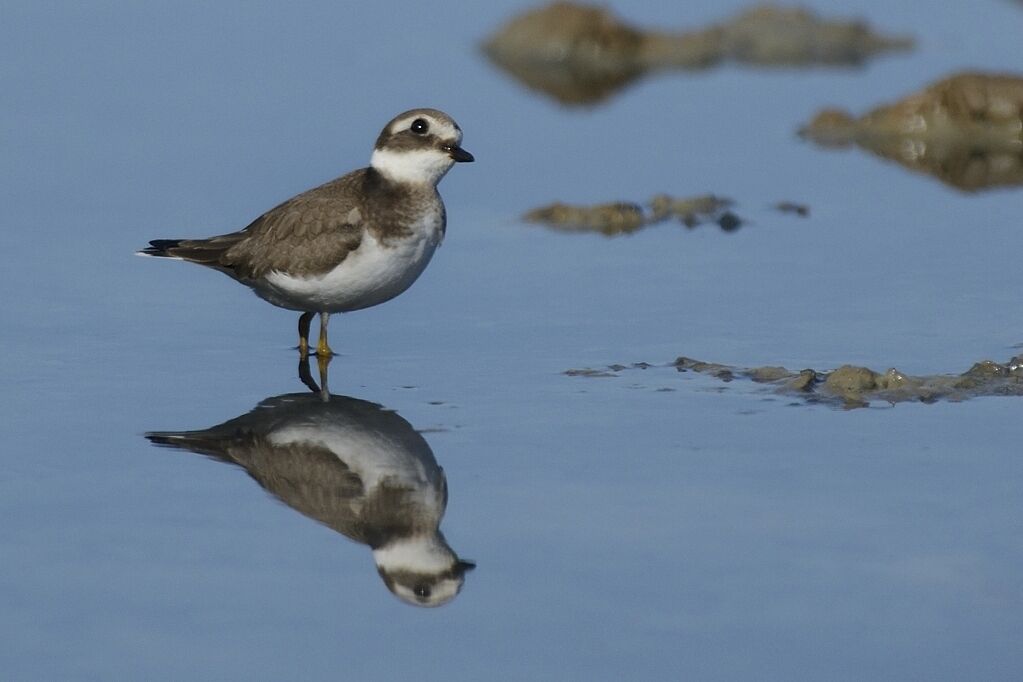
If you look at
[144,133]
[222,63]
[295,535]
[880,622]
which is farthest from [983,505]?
[222,63]

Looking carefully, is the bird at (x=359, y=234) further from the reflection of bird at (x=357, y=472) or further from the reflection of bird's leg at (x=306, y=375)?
the reflection of bird at (x=357, y=472)

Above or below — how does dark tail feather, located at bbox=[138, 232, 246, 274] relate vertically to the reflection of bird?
above

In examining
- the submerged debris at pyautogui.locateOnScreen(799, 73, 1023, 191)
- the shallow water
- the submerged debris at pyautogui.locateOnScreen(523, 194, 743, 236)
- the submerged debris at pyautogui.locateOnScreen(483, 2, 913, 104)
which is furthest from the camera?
the submerged debris at pyautogui.locateOnScreen(483, 2, 913, 104)

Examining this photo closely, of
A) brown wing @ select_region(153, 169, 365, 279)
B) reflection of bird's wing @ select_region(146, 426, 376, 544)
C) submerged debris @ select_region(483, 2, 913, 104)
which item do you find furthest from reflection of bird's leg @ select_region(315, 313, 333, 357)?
submerged debris @ select_region(483, 2, 913, 104)

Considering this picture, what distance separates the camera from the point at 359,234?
400 inches

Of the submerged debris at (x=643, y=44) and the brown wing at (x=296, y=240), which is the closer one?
the brown wing at (x=296, y=240)

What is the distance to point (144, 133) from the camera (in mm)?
15211

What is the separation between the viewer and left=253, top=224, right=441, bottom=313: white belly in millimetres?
10078

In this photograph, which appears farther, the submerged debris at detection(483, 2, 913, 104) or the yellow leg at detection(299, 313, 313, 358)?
the submerged debris at detection(483, 2, 913, 104)

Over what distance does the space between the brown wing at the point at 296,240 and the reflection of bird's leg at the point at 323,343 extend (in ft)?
1.33

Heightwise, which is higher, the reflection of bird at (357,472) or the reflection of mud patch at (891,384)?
the reflection of mud patch at (891,384)

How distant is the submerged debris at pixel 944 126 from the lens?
49.2ft

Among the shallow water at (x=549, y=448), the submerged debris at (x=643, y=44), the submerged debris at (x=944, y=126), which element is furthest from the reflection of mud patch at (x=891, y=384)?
the submerged debris at (x=643, y=44)

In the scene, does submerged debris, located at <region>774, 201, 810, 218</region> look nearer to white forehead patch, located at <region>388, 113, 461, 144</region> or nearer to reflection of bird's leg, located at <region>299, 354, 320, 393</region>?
white forehead patch, located at <region>388, 113, 461, 144</region>
